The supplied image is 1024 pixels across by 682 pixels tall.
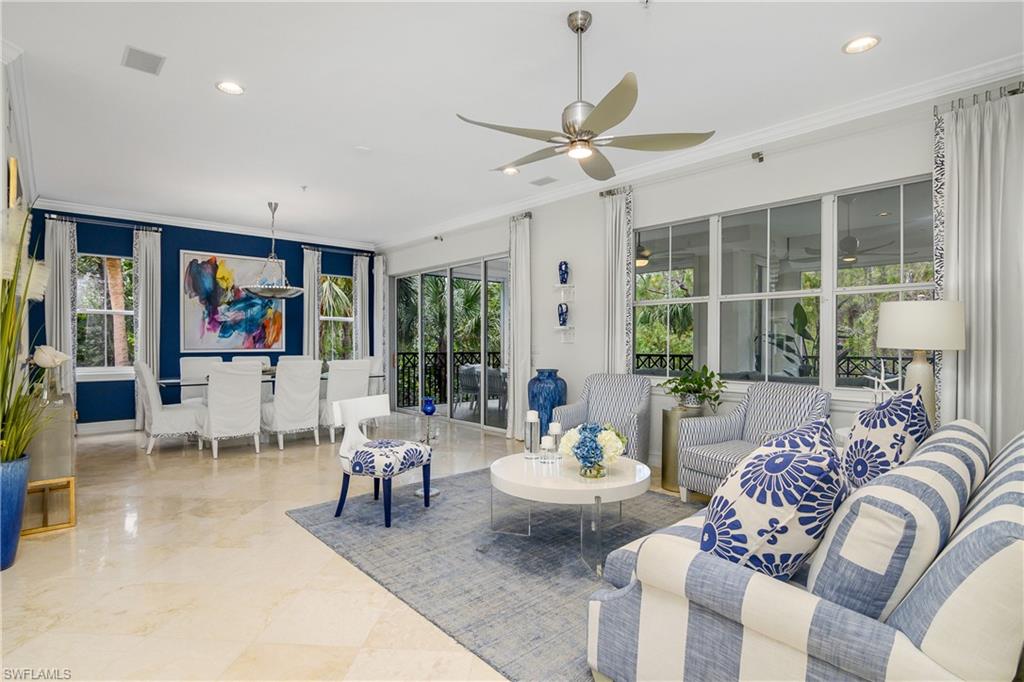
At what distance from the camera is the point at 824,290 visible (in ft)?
13.4

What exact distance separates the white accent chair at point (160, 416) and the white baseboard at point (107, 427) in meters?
1.66

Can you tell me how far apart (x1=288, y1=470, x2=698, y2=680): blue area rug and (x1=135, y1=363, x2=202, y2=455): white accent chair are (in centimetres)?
267

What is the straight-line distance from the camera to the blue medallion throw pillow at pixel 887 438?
2189 mm

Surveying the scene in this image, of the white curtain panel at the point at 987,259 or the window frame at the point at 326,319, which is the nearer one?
the white curtain panel at the point at 987,259

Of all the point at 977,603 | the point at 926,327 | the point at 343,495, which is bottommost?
the point at 343,495

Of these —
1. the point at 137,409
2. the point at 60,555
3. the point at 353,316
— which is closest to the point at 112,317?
the point at 137,409

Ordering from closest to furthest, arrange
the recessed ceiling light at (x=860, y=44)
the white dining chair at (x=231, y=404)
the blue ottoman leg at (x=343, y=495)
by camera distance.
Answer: the recessed ceiling light at (x=860, y=44)
the blue ottoman leg at (x=343, y=495)
the white dining chair at (x=231, y=404)

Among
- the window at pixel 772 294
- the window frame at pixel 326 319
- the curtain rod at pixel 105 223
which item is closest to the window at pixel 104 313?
the curtain rod at pixel 105 223

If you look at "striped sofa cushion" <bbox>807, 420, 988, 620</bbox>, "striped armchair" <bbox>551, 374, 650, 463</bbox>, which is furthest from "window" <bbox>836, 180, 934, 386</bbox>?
"striped sofa cushion" <bbox>807, 420, 988, 620</bbox>

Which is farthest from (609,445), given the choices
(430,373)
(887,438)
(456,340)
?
(430,373)

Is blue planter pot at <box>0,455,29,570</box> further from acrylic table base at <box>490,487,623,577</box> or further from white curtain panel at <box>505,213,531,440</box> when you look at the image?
white curtain panel at <box>505,213,531,440</box>

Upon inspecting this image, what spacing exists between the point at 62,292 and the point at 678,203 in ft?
23.4

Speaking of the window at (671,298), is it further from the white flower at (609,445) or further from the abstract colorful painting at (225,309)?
the abstract colorful painting at (225,309)

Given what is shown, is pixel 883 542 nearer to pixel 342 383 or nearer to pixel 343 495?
pixel 343 495
